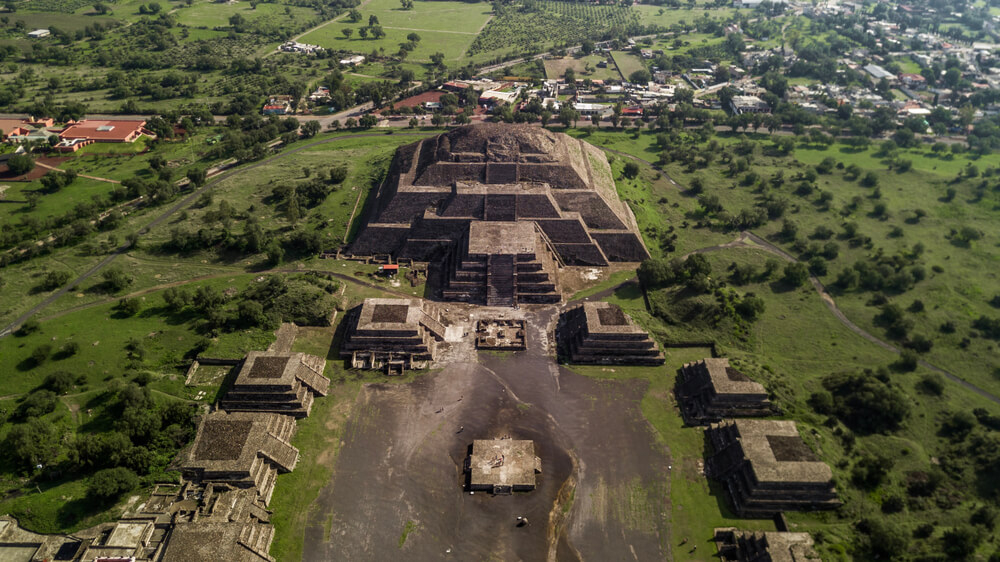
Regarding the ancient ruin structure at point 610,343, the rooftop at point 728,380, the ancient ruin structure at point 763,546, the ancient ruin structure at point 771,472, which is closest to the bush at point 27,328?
the ancient ruin structure at point 610,343

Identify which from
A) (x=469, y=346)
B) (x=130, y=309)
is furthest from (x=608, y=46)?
(x=130, y=309)

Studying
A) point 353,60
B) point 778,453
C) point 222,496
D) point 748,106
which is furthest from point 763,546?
point 353,60

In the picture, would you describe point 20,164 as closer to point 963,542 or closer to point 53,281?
point 53,281

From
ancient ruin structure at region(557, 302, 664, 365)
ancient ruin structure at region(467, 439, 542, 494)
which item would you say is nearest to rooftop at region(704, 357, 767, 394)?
ancient ruin structure at region(557, 302, 664, 365)

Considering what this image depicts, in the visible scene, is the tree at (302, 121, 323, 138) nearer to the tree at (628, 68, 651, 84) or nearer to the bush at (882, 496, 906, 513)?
the tree at (628, 68, 651, 84)

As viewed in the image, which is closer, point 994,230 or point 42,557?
point 42,557

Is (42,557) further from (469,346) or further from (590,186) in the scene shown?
(590,186)
